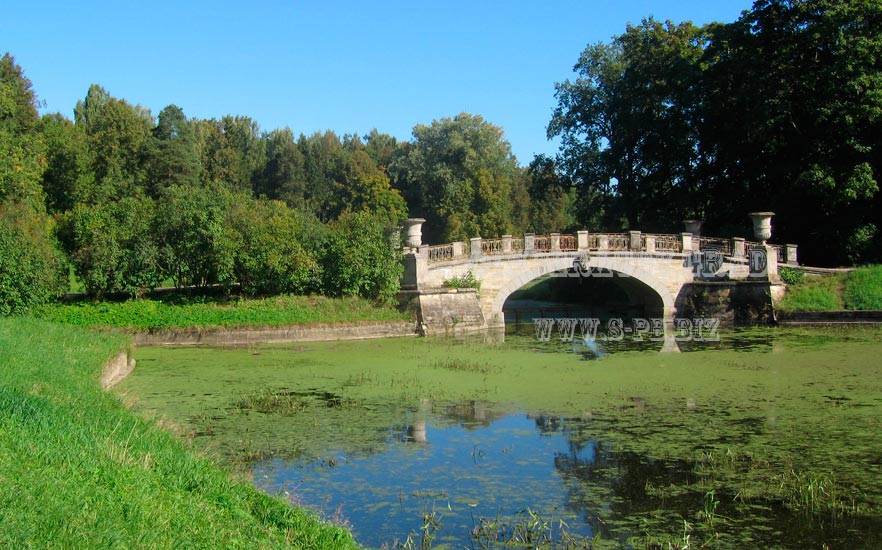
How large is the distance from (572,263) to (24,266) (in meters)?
17.1

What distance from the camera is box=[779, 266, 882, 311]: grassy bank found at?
27.2m

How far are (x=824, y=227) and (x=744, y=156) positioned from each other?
5346 millimetres

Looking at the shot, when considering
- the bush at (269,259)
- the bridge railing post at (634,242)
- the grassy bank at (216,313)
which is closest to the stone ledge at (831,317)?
the bridge railing post at (634,242)

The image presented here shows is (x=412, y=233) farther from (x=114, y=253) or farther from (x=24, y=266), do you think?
(x=24, y=266)

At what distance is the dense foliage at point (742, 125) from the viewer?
1161 inches

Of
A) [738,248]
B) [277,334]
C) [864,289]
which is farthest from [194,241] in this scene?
[864,289]

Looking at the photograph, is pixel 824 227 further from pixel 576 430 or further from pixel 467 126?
pixel 467 126

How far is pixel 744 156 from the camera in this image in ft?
117

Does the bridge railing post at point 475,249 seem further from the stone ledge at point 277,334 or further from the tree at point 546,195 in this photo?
the tree at point 546,195

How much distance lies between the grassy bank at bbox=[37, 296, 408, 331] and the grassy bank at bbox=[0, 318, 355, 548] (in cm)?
1381

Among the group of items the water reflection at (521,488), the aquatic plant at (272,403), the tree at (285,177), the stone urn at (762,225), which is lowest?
the water reflection at (521,488)

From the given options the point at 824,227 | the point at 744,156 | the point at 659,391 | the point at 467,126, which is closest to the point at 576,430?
the point at 659,391

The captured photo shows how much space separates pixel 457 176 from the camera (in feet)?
193

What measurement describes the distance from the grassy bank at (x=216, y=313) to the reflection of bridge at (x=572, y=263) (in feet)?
7.06
